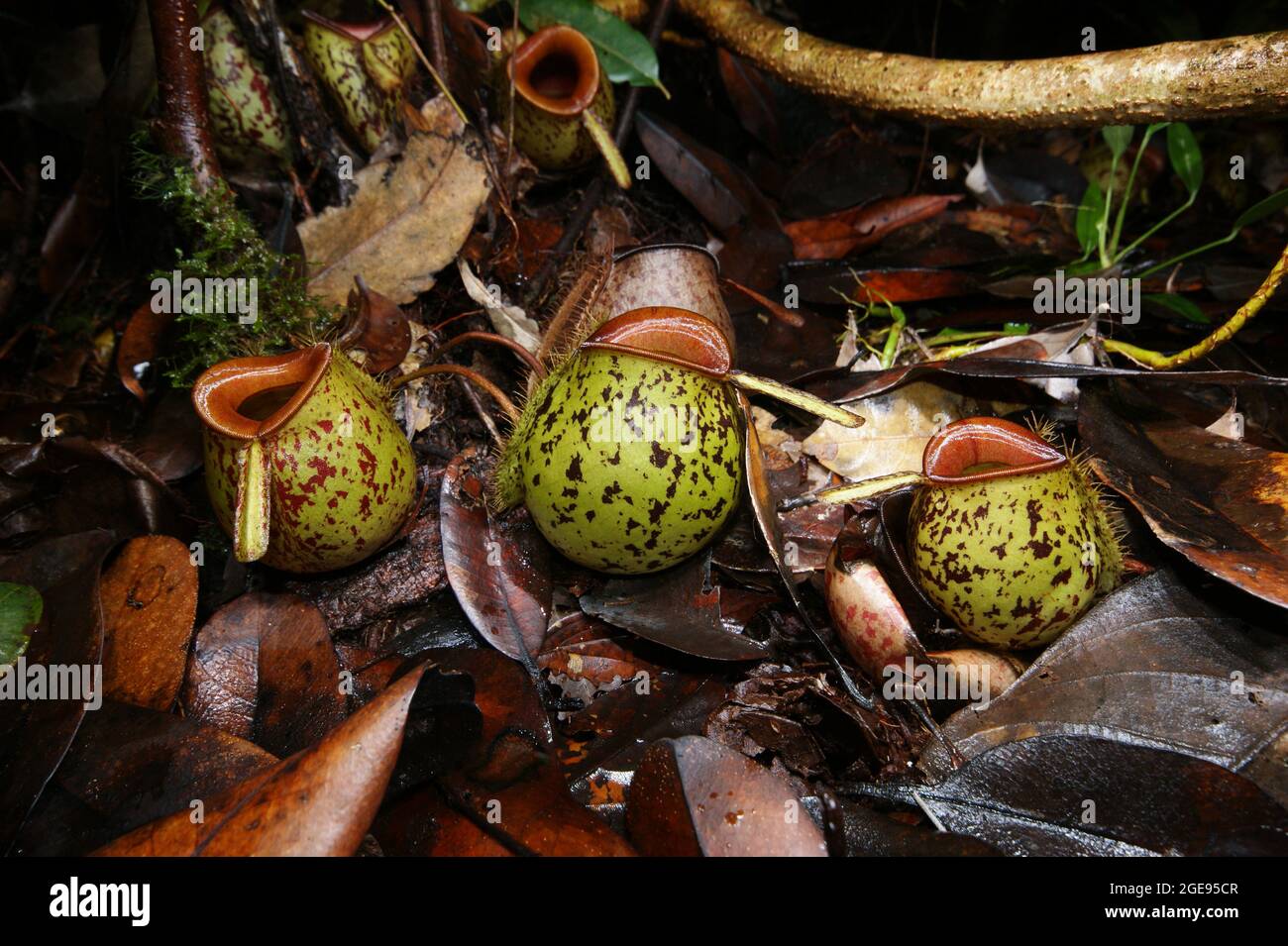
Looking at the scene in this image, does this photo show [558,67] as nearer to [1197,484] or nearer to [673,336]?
[673,336]

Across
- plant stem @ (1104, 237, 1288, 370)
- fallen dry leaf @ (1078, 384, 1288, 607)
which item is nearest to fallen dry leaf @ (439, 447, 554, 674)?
fallen dry leaf @ (1078, 384, 1288, 607)

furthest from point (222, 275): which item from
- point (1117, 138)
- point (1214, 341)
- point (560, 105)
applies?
point (1117, 138)

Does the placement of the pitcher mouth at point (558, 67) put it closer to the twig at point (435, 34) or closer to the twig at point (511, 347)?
the twig at point (435, 34)

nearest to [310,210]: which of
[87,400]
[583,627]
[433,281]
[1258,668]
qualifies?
[433,281]

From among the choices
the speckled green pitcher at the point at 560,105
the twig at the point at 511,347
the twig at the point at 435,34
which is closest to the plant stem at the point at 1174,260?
the speckled green pitcher at the point at 560,105
